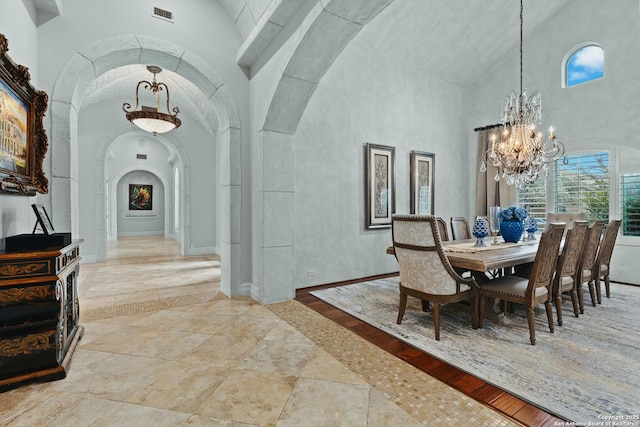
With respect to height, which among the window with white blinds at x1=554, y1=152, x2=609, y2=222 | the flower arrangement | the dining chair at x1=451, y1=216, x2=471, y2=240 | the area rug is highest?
the window with white blinds at x1=554, y1=152, x2=609, y2=222

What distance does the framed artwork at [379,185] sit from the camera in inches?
195

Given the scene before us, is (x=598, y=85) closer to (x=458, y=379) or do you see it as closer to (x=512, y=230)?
(x=512, y=230)

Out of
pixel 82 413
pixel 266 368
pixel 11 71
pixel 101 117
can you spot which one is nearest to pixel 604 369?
pixel 266 368

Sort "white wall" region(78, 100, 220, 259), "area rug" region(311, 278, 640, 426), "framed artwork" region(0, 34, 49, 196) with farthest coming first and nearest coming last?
"white wall" region(78, 100, 220, 259), "framed artwork" region(0, 34, 49, 196), "area rug" region(311, 278, 640, 426)

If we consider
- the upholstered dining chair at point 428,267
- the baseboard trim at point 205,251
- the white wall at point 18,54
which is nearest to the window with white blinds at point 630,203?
the upholstered dining chair at point 428,267

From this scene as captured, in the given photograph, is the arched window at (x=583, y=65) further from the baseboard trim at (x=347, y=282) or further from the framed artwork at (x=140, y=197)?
the framed artwork at (x=140, y=197)

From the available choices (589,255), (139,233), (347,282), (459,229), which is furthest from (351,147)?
(139,233)

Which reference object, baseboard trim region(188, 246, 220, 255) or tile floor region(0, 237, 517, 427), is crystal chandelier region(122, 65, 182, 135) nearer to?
tile floor region(0, 237, 517, 427)

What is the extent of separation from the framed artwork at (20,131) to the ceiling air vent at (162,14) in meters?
1.57

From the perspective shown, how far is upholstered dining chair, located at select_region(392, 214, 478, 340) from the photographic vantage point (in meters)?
2.51

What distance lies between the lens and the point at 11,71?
2223mm

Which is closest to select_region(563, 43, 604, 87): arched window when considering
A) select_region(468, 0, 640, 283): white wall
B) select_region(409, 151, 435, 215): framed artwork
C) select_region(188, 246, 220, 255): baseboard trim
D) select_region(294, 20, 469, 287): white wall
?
select_region(468, 0, 640, 283): white wall

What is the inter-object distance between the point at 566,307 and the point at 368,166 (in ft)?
10.1

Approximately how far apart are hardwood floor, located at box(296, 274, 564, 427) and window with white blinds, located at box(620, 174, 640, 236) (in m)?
4.51
